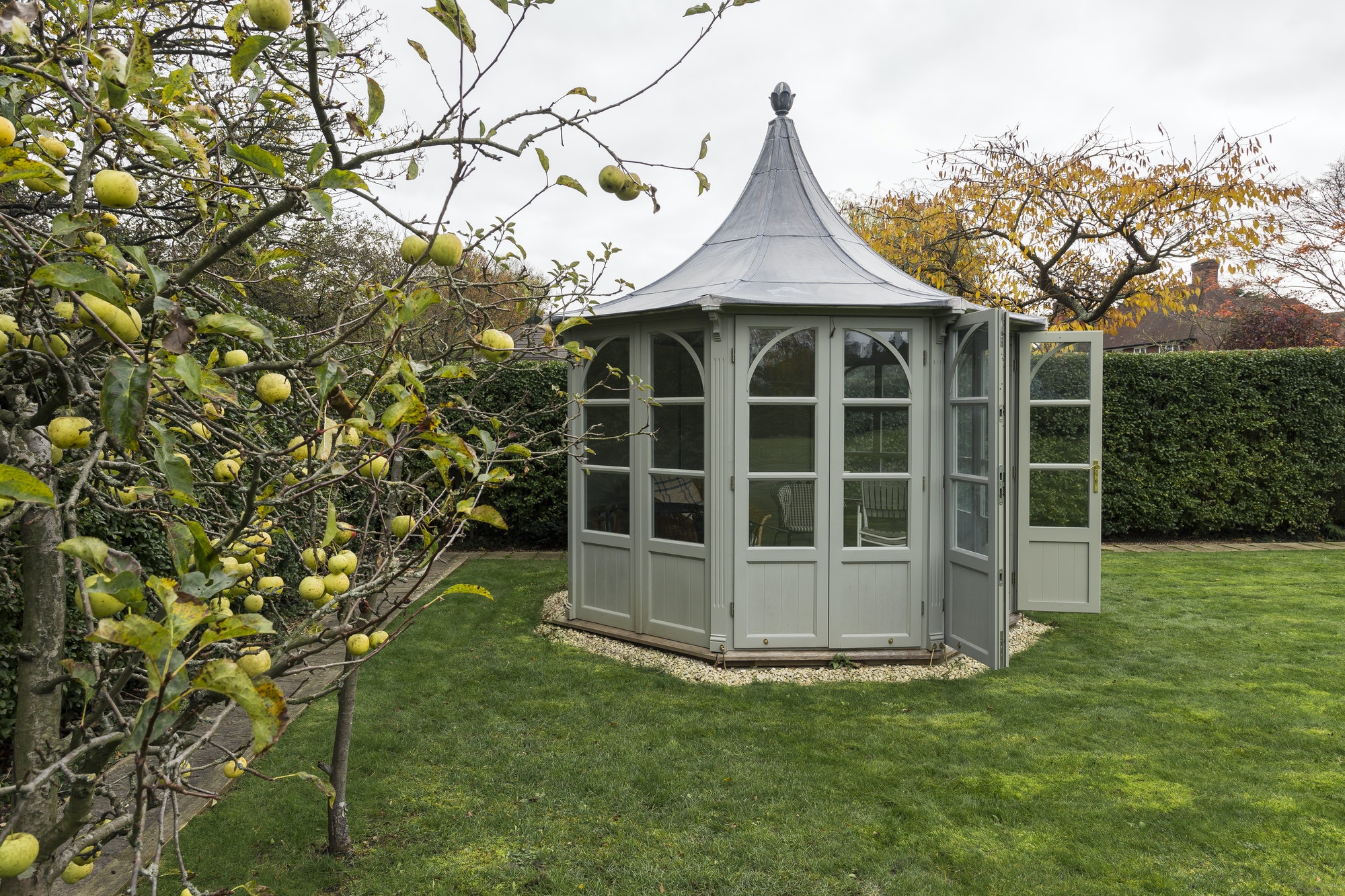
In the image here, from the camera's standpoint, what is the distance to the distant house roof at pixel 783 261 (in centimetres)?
480

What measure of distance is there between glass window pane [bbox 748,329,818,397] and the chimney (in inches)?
737

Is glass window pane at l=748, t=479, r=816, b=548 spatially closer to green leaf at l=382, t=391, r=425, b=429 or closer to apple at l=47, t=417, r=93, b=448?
green leaf at l=382, t=391, r=425, b=429

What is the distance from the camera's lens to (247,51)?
958mm

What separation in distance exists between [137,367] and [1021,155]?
12.0 metres

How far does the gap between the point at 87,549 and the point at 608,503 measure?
185 inches

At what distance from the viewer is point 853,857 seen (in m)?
2.79

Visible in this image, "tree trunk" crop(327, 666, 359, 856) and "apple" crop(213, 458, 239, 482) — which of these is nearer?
"apple" crop(213, 458, 239, 482)

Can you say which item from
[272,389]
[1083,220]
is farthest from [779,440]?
[1083,220]

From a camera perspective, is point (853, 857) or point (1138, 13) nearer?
point (853, 857)

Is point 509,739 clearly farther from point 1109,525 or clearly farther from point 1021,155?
point 1021,155

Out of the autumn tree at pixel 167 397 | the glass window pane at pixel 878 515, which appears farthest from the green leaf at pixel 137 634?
the glass window pane at pixel 878 515

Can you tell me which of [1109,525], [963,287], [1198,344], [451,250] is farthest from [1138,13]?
[1198,344]

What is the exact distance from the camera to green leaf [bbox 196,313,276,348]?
102cm

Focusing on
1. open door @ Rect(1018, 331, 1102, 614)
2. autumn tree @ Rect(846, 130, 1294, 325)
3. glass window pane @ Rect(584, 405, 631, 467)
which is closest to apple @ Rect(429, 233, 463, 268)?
glass window pane @ Rect(584, 405, 631, 467)
